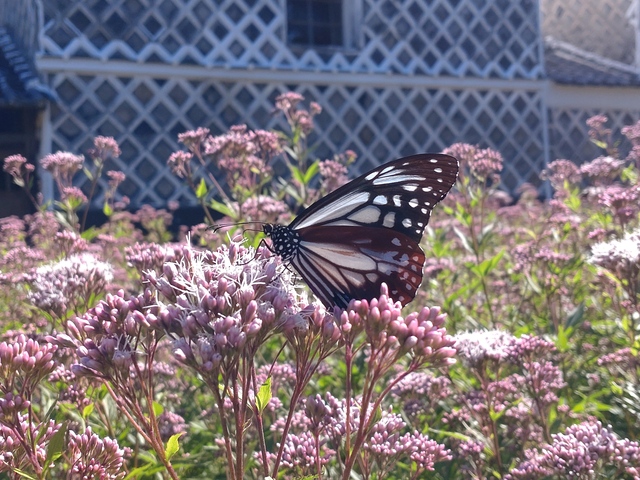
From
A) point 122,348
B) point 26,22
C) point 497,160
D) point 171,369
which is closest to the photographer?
point 122,348

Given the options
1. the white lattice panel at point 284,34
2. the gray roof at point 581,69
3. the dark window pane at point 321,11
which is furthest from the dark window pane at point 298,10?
the gray roof at point 581,69

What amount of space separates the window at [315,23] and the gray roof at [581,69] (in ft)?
13.7

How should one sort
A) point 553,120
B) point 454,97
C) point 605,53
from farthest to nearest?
point 605,53, point 553,120, point 454,97

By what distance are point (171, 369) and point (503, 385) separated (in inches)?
57.9

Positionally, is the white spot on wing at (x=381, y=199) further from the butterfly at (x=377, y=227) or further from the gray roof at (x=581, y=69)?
the gray roof at (x=581, y=69)

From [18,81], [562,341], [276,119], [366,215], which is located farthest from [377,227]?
[276,119]

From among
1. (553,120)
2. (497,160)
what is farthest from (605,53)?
(497,160)

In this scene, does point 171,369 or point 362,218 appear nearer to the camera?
point 362,218

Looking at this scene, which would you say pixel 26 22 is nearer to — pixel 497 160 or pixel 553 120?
pixel 497 160

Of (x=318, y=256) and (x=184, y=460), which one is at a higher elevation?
(x=318, y=256)

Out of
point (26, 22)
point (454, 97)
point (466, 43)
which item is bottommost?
point (454, 97)

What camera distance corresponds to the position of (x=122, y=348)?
1.53 meters

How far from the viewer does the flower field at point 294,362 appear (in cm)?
149

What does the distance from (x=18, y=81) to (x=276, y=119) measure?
3.63 metres
